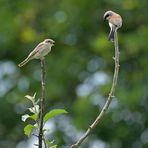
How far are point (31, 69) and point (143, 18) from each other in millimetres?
2226

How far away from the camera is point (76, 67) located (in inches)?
567

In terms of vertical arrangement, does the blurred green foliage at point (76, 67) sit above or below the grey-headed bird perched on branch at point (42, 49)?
above

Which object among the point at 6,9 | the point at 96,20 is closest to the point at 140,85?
the point at 96,20

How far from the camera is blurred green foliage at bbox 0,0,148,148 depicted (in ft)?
43.1

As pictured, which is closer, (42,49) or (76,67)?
(42,49)

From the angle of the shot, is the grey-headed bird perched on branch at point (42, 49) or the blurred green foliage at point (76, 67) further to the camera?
the blurred green foliage at point (76, 67)

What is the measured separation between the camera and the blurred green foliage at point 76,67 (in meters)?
13.1

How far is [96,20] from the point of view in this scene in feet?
47.4

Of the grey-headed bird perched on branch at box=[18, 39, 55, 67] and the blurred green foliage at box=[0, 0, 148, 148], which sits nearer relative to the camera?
the grey-headed bird perched on branch at box=[18, 39, 55, 67]

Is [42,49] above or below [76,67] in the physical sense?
below

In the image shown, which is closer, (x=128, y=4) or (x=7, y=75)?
(x=128, y=4)

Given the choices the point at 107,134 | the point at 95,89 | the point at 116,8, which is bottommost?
the point at 107,134

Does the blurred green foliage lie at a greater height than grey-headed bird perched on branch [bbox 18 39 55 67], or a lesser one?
greater

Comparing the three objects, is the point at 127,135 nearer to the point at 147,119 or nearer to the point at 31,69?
the point at 147,119
